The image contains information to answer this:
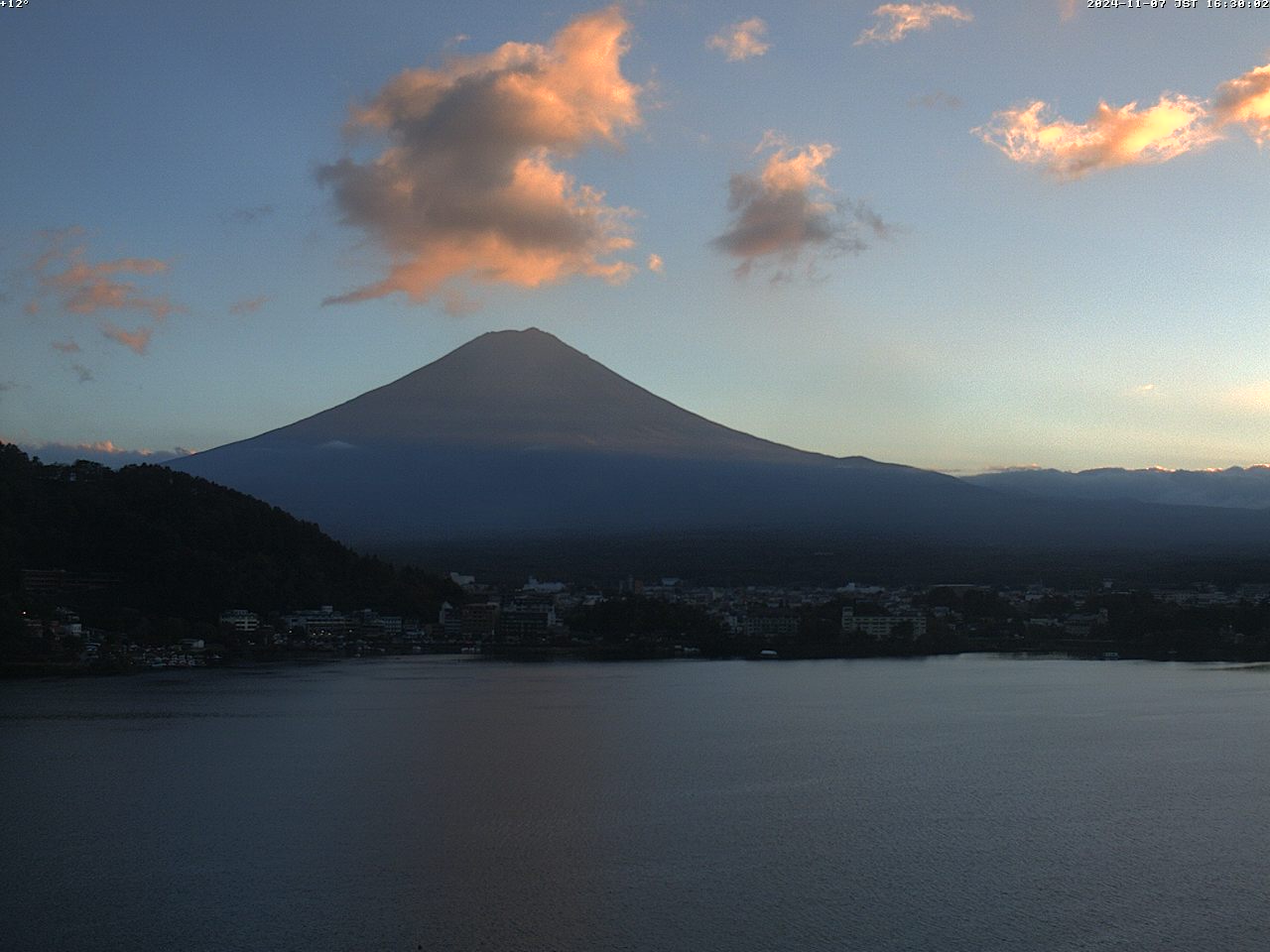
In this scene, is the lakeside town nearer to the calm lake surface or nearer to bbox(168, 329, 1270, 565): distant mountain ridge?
the calm lake surface

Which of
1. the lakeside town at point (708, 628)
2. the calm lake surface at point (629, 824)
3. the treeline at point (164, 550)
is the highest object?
the treeline at point (164, 550)

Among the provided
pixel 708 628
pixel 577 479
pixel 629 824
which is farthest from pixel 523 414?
pixel 629 824

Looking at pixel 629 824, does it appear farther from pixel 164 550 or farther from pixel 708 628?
pixel 164 550

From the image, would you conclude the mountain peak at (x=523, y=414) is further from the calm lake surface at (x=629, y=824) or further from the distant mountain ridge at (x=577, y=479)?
the calm lake surface at (x=629, y=824)

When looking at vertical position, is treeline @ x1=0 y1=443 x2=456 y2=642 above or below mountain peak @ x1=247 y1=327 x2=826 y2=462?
below

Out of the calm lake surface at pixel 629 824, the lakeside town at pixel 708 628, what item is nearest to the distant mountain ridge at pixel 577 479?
the lakeside town at pixel 708 628

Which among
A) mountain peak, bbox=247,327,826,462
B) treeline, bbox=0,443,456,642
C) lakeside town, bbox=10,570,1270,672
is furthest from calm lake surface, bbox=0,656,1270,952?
mountain peak, bbox=247,327,826,462
